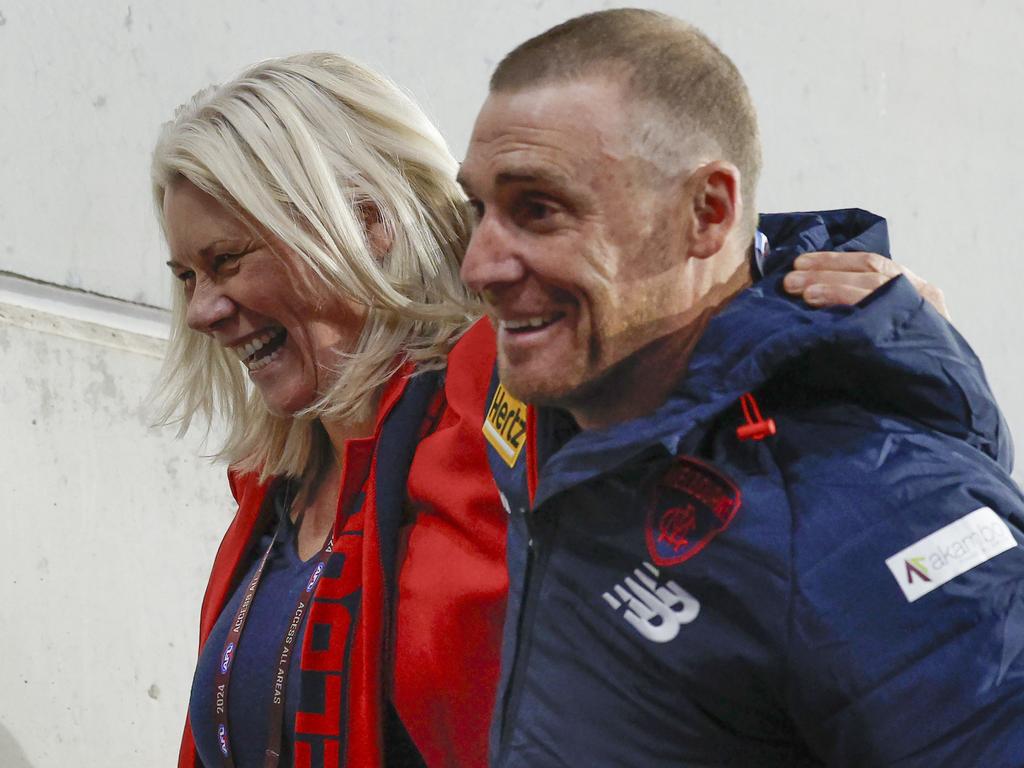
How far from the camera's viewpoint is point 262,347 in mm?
1700

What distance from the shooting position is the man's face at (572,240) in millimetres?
1061

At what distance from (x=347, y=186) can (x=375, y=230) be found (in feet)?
0.21

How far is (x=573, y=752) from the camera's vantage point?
1.09m

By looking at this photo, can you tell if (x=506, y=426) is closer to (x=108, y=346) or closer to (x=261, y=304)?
(x=261, y=304)

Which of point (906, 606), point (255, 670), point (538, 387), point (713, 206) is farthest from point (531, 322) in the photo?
point (255, 670)

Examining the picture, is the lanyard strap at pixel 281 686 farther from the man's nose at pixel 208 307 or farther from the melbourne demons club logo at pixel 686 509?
the melbourne demons club logo at pixel 686 509

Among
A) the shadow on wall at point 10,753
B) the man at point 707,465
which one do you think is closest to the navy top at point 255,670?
the man at point 707,465

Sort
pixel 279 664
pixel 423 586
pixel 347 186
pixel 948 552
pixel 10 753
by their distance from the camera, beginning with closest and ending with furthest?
1. pixel 948 552
2. pixel 423 586
3. pixel 279 664
4. pixel 347 186
5. pixel 10 753

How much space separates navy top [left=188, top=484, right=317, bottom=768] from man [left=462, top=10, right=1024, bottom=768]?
1.66 ft

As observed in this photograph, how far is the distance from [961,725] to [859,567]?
12 cm

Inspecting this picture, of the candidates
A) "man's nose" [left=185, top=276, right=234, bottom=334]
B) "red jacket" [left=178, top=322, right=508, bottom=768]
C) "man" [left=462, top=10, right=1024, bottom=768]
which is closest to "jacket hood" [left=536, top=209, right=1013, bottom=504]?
"man" [left=462, top=10, right=1024, bottom=768]

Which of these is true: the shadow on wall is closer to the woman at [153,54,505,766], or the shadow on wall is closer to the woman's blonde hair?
the woman at [153,54,505,766]

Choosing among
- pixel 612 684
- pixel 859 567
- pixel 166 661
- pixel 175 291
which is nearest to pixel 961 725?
pixel 859 567

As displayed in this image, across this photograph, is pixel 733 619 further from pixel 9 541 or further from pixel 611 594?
pixel 9 541
